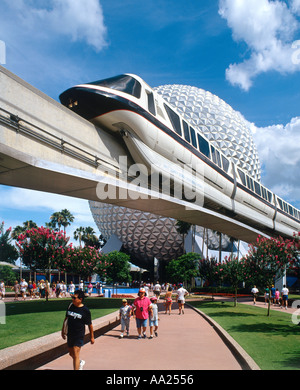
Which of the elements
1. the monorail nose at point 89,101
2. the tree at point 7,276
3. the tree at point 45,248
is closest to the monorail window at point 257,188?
the tree at point 45,248

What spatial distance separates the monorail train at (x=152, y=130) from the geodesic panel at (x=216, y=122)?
1067 inches

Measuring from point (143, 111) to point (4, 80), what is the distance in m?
6.35

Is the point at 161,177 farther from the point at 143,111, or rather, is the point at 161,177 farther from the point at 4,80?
the point at 4,80

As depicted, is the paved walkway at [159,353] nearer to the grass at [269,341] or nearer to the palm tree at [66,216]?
the grass at [269,341]

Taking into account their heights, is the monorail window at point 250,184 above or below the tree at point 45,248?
above

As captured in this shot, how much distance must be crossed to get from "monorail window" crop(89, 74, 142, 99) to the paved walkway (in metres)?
9.56

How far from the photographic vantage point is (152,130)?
52.3 feet

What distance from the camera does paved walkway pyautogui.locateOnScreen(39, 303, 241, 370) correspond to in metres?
7.01

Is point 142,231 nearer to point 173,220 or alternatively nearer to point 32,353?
point 173,220

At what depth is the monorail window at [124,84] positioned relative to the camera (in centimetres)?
1481

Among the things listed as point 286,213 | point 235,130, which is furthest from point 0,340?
point 235,130

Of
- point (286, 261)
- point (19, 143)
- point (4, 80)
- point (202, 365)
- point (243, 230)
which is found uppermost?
point (4, 80)

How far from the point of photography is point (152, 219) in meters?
49.1

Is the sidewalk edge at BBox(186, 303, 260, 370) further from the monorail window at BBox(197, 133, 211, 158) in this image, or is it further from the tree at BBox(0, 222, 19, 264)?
the tree at BBox(0, 222, 19, 264)
